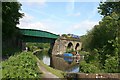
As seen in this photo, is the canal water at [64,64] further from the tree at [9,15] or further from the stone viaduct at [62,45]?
the stone viaduct at [62,45]

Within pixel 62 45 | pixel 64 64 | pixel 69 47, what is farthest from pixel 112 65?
Answer: pixel 69 47

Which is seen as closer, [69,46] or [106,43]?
[106,43]

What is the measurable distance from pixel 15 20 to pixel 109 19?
19172mm

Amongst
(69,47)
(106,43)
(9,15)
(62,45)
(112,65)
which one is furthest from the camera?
(69,47)

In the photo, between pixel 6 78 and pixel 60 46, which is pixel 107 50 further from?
pixel 60 46

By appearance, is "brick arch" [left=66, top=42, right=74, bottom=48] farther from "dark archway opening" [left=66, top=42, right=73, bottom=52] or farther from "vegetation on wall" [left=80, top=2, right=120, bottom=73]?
"vegetation on wall" [left=80, top=2, right=120, bottom=73]

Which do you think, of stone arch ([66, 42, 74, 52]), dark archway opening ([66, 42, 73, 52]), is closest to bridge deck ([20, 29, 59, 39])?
stone arch ([66, 42, 74, 52])

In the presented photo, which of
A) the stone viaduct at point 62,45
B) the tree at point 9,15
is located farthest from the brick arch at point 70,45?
Answer: the tree at point 9,15

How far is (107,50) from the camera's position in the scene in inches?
838

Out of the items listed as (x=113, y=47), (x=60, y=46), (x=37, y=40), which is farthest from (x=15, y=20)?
(x=60, y=46)

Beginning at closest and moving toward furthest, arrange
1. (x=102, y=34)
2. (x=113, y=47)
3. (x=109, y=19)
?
(x=113, y=47), (x=109, y=19), (x=102, y=34)

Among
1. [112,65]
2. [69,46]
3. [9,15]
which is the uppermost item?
[9,15]

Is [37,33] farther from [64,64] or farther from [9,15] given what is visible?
[9,15]

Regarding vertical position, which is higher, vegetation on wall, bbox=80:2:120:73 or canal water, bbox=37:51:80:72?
vegetation on wall, bbox=80:2:120:73
